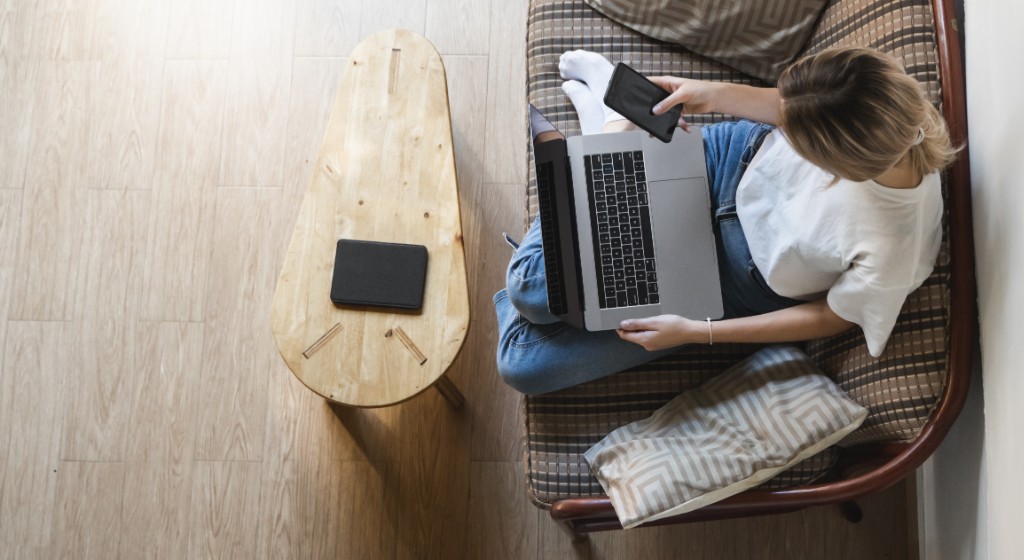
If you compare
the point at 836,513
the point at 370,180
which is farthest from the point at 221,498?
the point at 836,513

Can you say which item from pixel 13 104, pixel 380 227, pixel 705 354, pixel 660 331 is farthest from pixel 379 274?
pixel 13 104

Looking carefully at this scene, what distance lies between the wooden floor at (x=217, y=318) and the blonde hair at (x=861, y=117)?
1088mm

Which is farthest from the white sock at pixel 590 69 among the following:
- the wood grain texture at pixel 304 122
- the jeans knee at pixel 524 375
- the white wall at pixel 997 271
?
the wood grain texture at pixel 304 122

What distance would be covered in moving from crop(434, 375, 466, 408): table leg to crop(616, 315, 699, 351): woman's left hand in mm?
554

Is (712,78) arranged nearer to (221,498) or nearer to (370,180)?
(370,180)

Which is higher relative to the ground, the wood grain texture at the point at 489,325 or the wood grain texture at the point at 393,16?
the wood grain texture at the point at 393,16

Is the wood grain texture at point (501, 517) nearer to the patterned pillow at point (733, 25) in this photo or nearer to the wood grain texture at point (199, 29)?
the patterned pillow at point (733, 25)

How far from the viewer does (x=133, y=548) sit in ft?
6.45

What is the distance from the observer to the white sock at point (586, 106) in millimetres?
1649

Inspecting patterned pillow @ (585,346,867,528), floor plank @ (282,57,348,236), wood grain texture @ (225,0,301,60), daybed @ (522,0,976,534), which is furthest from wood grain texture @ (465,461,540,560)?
wood grain texture @ (225,0,301,60)

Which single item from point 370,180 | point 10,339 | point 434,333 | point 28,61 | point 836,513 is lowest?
point 836,513

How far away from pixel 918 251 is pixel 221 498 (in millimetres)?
1724

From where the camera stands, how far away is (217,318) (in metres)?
2.08

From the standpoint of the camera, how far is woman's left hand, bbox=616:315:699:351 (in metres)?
1.44
